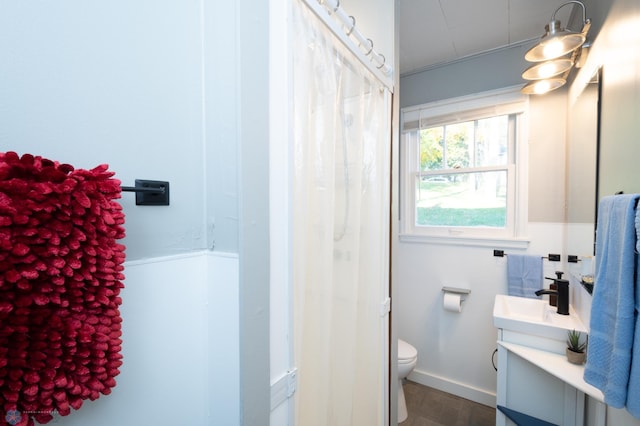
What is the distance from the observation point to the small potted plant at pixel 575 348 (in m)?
1.31

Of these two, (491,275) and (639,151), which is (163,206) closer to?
(639,151)

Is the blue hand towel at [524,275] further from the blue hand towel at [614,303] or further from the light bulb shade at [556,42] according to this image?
the light bulb shade at [556,42]

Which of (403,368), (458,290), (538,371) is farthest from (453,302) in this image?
(538,371)

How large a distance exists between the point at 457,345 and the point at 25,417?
2.55 metres

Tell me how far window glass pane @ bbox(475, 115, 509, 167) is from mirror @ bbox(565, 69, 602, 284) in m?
0.38

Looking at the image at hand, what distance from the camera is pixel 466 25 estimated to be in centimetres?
187

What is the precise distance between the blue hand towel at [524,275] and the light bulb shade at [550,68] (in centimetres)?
115

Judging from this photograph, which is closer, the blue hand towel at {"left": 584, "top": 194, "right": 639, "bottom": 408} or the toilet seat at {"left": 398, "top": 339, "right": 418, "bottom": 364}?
the blue hand towel at {"left": 584, "top": 194, "right": 639, "bottom": 408}

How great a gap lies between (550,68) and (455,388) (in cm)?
231

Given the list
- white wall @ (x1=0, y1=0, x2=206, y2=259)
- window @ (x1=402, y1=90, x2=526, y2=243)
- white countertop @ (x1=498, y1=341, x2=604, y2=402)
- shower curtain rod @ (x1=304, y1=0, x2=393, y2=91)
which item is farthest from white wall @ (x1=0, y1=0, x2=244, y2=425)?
window @ (x1=402, y1=90, x2=526, y2=243)

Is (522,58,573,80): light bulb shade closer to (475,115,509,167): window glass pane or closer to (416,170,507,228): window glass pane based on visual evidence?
(475,115,509,167): window glass pane

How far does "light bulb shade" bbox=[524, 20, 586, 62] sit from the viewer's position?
4.44 ft

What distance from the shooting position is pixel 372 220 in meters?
1.25

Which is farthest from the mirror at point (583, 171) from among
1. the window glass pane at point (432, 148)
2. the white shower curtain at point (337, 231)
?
the white shower curtain at point (337, 231)
